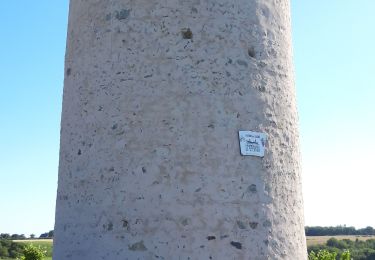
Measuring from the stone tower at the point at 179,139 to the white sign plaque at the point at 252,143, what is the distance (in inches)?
0.6

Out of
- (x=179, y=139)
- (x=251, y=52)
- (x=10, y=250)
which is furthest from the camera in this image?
(x=10, y=250)

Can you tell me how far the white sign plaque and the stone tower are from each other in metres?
0.02

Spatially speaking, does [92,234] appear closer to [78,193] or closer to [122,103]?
[78,193]

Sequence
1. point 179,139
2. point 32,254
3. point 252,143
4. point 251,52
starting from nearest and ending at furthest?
point 179,139, point 252,143, point 251,52, point 32,254

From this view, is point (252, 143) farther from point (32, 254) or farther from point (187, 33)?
point (32, 254)

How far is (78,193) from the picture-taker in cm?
637

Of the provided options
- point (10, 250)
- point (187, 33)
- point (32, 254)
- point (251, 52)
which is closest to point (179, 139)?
point (187, 33)

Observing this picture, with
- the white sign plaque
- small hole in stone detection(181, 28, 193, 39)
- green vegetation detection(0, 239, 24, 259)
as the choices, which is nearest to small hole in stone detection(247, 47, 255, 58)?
small hole in stone detection(181, 28, 193, 39)

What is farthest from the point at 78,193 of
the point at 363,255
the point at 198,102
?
the point at 363,255

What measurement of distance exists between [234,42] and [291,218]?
2.44m

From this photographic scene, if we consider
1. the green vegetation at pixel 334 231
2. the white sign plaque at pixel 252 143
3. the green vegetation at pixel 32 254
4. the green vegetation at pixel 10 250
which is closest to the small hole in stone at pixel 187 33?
the white sign plaque at pixel 252 143

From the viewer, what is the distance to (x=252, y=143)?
6137 millimetres

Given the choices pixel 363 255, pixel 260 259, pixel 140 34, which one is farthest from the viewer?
pixel 363 255

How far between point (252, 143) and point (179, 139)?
96cm
